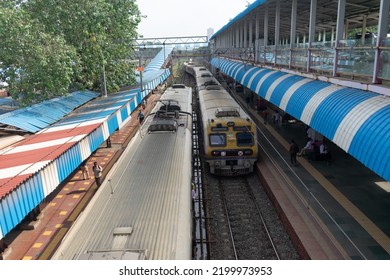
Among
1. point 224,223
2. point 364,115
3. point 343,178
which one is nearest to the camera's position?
point 364,115

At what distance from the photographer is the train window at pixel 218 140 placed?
53.0 feet

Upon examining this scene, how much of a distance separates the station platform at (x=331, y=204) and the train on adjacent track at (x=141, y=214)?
4.37m

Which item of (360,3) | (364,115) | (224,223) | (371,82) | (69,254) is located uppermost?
(360,3)

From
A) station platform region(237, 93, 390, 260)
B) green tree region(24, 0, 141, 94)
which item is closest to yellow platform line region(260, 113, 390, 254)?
station platform region(237, 93, 390, 260)

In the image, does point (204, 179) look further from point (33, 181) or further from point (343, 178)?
point (33, 181)

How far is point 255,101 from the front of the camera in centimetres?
3262

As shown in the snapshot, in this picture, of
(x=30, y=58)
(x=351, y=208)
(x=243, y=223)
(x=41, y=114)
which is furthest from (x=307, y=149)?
(x=30, y=58)

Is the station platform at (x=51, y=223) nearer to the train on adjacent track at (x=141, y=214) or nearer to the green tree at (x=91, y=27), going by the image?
the train on adjacent track at (x=141, y=214)

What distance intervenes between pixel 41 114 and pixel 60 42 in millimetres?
4122

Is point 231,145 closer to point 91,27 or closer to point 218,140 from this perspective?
point 218,140

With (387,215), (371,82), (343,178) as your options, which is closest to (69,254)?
(371,82)

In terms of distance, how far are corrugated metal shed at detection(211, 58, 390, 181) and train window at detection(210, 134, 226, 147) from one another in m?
3.36

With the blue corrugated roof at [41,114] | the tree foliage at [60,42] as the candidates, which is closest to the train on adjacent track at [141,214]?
the blue corrugated roof at [41,114]

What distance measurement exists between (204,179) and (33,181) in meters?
8.61
